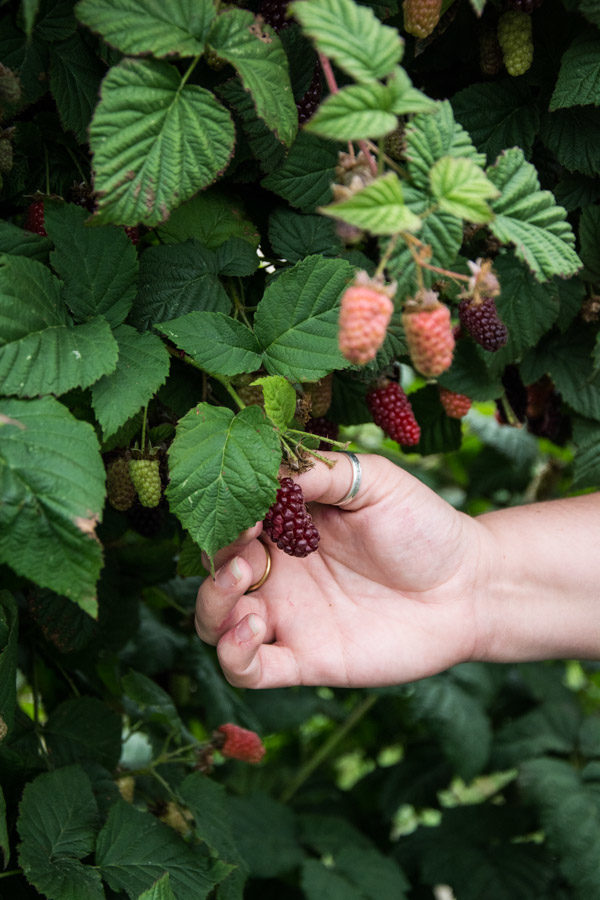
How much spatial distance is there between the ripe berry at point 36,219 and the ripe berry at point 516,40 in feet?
2.11

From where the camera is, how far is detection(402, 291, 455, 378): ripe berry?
2.45 feet

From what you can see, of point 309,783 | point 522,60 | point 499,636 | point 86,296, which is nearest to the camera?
point 86,296

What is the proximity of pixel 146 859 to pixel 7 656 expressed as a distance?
1.20 feet

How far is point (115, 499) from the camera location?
1059 millimetres

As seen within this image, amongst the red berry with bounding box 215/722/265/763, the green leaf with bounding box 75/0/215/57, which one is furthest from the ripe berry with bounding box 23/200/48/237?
the red berry with bounding box 215/722/265/763

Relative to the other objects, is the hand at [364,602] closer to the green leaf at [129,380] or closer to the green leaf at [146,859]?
the green leaf at [146,859]

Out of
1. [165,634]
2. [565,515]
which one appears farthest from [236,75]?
[165,634]

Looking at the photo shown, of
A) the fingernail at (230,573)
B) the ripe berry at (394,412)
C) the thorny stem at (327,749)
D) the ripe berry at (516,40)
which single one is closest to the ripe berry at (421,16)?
the ripe berry at (516,40)

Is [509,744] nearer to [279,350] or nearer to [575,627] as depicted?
[575,627]

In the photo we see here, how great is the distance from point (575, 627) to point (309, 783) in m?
1.29

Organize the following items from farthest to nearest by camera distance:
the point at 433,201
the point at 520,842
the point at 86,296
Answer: the point at 520,842, the point at 86,296, the point at 433,201

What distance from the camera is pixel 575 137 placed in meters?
1.17

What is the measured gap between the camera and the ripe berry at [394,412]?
1.25 meters

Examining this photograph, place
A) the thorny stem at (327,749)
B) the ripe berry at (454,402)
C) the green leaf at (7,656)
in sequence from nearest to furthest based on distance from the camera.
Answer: the green leaf at (7,656) < the ripe berry at (454,402) < the thorny stem at (327,749)
